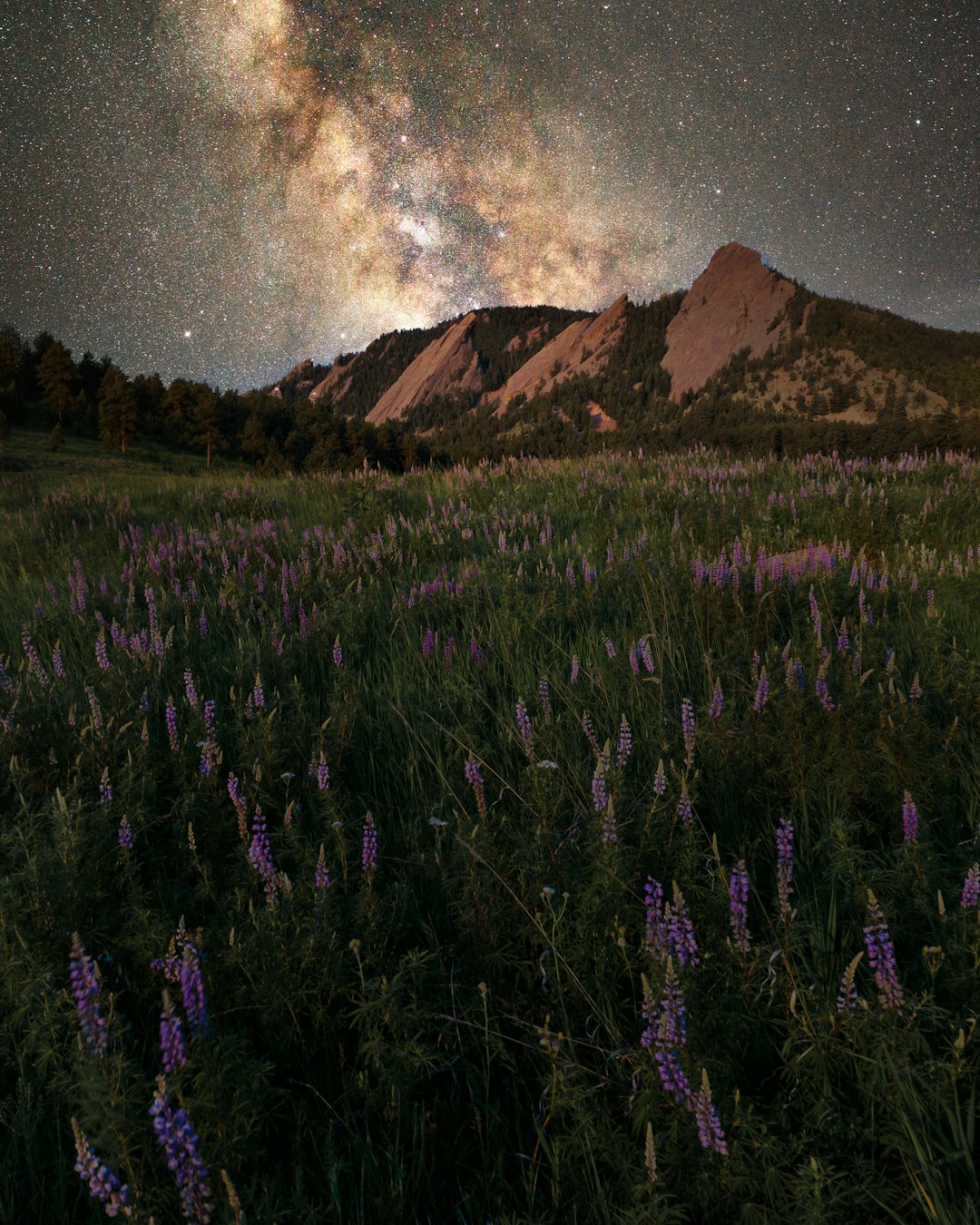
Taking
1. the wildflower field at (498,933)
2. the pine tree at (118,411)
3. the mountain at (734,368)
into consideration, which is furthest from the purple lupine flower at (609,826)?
the pine tree at (118,411)

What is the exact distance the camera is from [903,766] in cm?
238

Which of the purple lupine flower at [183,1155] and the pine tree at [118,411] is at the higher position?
the pine tree at [118,411]

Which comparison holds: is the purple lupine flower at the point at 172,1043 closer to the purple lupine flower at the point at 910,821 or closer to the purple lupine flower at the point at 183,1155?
the purple lupine flower at the point at 183,1155

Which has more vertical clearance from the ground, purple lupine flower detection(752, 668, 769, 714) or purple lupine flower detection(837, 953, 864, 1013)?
purple lupine flower detection(752, 668, 769, 714)

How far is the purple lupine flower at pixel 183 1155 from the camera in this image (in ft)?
3.46

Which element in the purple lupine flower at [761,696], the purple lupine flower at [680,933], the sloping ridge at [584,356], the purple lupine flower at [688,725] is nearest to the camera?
the purple lupine flower at [680,933]

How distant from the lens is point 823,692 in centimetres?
268

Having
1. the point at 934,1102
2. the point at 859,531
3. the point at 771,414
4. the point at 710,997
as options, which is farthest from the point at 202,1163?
the point at 771,414

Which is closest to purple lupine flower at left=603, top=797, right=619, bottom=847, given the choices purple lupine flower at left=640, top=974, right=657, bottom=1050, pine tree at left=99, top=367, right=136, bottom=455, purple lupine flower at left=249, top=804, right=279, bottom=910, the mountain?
purple lupine flower at left=640, top=974, right=657, bottom=1050

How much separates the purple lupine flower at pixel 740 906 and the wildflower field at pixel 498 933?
0.01 m

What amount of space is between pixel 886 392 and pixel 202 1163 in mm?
110625

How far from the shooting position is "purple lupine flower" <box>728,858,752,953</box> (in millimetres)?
1600

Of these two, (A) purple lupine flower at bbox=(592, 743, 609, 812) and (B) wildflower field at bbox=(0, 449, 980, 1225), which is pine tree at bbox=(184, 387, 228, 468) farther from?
(A) purple lupine flower at bbox=(592, 743, 609, 812)

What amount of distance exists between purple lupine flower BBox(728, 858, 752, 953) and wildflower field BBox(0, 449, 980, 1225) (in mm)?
15
